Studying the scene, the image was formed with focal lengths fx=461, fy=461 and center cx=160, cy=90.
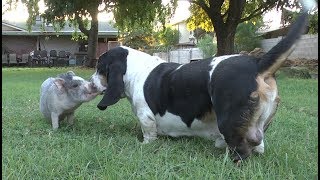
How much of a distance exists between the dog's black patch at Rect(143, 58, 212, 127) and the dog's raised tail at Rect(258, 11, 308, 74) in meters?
0.51

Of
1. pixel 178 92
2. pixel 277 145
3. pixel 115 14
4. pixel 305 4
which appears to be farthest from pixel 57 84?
pixel 115 14

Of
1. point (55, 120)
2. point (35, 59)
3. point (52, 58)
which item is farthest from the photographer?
point (52, 58)

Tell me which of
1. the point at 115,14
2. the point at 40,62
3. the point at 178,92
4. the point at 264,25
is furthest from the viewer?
the point at 264,25

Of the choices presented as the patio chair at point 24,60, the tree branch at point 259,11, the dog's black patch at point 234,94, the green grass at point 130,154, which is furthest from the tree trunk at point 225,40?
the patio chair at point 24,60

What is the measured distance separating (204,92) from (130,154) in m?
0.79

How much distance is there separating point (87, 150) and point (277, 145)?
1.74 metres

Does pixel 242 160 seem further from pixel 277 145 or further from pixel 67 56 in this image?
pixel 67 56

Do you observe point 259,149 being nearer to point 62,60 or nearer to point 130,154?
point 130,154

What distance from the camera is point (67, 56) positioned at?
37031 mm

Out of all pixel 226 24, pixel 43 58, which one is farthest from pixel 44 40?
pixel 226 24

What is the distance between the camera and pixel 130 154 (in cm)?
373

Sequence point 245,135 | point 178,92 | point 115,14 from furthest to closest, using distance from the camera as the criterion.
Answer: point 115,14, point 178,92, point 245,135

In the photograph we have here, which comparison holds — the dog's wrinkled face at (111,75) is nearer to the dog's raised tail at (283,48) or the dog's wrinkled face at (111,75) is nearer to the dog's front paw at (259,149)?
the dog's front paw at (259,149)

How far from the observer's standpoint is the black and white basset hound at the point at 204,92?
135 inches
